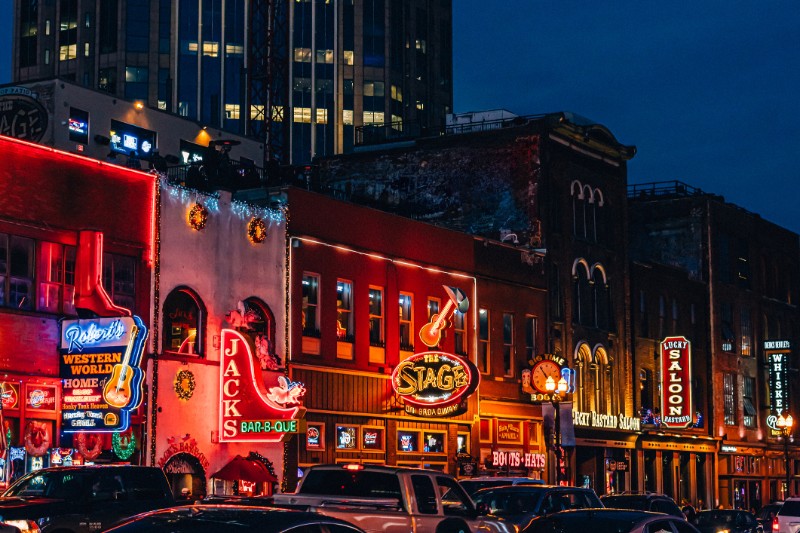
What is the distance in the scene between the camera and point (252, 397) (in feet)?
109

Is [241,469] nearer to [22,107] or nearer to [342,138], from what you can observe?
[22,107]

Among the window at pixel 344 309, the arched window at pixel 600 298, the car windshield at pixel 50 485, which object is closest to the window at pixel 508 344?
the arched window at pixel 600 298

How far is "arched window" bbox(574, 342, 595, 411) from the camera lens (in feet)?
168

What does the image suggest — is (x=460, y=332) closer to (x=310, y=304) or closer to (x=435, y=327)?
(x=435, y=327)

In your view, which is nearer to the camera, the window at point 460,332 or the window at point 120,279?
the window at point 120,279

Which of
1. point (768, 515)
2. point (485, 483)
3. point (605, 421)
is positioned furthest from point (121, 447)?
point (605, 421)

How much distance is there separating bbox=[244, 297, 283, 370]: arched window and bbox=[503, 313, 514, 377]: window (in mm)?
12643

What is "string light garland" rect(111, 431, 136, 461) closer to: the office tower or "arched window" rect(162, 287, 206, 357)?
"arched window" rect(162, 287, 206, 357)

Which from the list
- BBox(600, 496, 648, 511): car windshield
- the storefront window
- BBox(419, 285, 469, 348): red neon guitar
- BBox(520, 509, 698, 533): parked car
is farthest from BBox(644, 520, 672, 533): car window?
BBox(419, 285, 469, 348): red neon guitar

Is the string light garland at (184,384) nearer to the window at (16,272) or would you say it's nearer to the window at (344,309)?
the window at (16,272)

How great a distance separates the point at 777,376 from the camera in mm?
68375

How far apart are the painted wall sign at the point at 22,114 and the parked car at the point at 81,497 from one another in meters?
26.5

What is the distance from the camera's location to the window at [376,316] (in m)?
39.8

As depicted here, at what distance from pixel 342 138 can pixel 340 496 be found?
105938 mm
